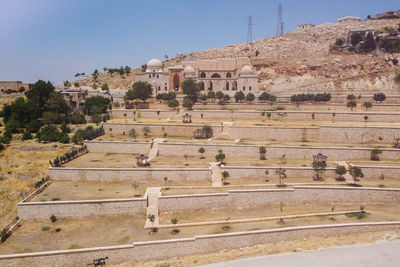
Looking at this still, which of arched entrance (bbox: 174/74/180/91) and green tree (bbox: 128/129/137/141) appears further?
arched entrance (bbox: 174/74/180/91)

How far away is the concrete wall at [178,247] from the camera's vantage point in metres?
18.6

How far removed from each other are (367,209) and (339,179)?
4193 mm

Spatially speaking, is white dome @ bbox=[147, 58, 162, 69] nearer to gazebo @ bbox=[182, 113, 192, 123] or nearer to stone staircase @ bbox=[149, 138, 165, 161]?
gazebo @ bbox=[182, 113, 192, 123]

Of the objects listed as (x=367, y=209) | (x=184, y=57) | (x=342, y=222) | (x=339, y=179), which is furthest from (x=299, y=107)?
(x=184, y=57)

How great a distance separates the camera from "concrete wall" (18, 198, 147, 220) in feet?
76.4

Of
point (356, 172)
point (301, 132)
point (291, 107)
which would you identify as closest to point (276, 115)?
point (291, 107)

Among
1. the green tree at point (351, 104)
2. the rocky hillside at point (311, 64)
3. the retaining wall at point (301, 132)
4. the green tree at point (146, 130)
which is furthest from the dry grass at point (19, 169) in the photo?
the green tree at point (351, 104)

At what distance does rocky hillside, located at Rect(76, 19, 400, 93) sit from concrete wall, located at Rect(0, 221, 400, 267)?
4319 centimetres

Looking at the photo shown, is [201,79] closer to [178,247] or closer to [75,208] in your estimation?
[75,208]

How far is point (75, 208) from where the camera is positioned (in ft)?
76.9

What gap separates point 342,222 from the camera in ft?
68.8

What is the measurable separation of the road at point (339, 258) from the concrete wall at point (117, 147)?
19476mm

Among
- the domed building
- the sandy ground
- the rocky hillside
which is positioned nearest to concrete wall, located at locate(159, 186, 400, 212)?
the sandy ground

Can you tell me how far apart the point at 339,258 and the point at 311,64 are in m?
58.7
